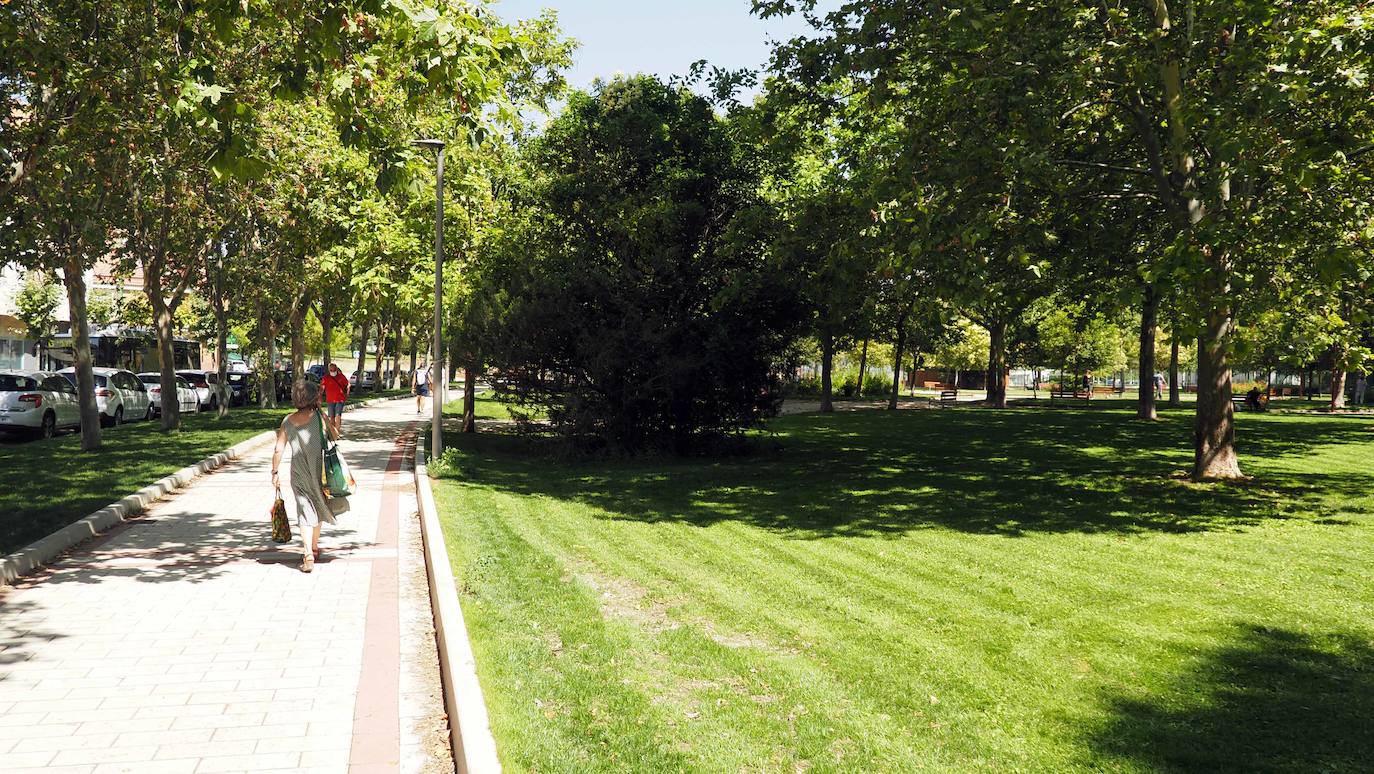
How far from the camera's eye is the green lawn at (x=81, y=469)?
10.4m

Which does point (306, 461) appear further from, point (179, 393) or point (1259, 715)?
point (179, 393)

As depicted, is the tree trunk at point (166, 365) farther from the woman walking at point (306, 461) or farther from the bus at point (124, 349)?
the woman walking at point (306, 461)

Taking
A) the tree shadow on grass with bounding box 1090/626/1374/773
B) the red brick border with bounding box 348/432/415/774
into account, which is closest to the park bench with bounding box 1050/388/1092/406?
the tree shadow on grass with bounding box 1090/626/1374/773

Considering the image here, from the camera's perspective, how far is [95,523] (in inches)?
406

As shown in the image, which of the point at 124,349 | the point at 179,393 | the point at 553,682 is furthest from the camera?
the point at 124,349

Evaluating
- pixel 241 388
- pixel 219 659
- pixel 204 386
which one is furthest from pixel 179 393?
pixel 219 659

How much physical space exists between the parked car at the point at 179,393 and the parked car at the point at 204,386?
598mm

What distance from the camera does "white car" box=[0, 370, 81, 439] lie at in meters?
22.0

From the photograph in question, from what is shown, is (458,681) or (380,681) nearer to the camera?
(458,681)

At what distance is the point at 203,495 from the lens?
13.4 meters

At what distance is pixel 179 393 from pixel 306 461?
28.9 meters

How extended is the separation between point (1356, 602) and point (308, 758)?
7.56 meters

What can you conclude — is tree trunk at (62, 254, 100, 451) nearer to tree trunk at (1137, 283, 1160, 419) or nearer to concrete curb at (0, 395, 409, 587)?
concrete curb at (0, 395, 409, 587)

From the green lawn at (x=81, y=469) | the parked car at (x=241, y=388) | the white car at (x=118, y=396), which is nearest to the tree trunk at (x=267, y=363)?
the parked car at (x=241, y=388)
